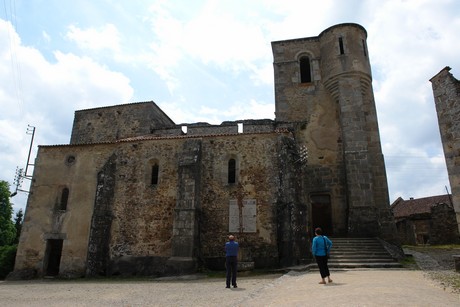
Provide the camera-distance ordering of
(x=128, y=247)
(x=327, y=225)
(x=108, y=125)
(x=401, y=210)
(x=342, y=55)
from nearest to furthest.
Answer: (x=128, y=247)
(x=327, y=225)
(x=342, y=55)
(x=108, y=125)
(x=401, y=210)

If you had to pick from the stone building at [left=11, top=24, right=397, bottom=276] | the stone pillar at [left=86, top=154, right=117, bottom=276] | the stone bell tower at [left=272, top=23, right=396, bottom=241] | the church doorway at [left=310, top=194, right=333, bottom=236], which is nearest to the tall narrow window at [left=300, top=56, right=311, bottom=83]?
the stone bell tower at [left=272, top=23, right=396, bottom=241]

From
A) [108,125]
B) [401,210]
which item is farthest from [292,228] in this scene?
[401,210]

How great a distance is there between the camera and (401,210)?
112ft

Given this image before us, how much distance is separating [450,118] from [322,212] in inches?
423

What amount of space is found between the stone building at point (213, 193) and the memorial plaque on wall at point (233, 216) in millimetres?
45

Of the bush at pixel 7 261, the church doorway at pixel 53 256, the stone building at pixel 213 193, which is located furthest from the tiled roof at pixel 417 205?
the bush at pixel 7 261

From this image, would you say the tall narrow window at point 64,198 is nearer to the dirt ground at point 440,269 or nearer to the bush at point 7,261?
the bush at point 7,261

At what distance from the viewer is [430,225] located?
26.1 m

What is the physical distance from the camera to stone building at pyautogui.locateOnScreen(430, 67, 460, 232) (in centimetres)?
932

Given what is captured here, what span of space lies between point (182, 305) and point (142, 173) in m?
10.6

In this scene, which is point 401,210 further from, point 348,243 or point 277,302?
point 277,302

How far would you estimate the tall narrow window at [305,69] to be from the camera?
23016 mm

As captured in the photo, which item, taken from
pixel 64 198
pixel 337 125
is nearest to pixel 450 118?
pixel 337 125

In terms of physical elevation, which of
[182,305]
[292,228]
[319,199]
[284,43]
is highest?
[284,43]
